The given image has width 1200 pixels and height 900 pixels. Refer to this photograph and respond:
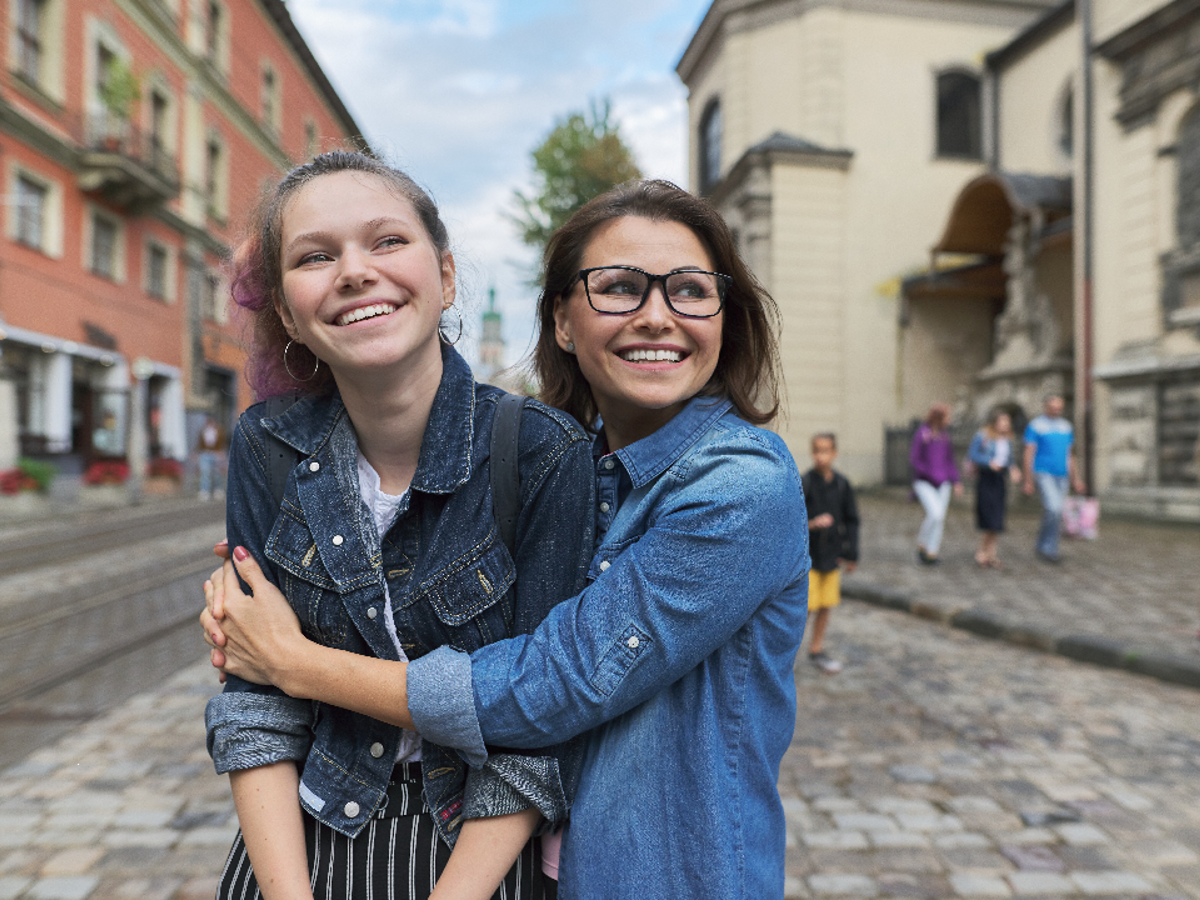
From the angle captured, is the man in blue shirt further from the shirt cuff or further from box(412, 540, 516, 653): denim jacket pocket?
the shirt cuff

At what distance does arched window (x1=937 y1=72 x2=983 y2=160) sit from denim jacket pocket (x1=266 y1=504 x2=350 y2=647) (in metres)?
22.4

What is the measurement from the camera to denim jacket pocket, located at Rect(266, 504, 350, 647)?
1425mm

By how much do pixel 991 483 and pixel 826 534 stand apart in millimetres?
4622

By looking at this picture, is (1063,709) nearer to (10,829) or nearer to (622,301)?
(622,301)

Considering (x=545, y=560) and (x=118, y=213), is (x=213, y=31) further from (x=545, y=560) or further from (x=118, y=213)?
(x=545, y=560)

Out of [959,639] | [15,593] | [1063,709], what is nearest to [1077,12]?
[959,639]

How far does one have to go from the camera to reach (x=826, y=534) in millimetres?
6004

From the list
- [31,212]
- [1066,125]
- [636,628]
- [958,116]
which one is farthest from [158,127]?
[636,628]

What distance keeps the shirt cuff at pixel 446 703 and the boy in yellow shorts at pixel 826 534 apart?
4724 millimetres

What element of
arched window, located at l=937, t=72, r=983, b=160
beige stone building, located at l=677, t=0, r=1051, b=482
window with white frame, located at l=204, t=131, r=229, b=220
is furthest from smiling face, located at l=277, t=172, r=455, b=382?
window with white frame, located at l=204, t=131, r=229, b=220

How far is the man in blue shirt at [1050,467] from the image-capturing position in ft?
32.0

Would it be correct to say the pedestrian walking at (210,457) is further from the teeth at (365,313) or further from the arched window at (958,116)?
the teeth at (365,313)

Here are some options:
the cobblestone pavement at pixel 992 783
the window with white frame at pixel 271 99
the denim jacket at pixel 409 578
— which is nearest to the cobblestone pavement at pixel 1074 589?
the cobblestone pavement at pixel 992 783

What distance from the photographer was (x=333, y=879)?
4.55 feet
